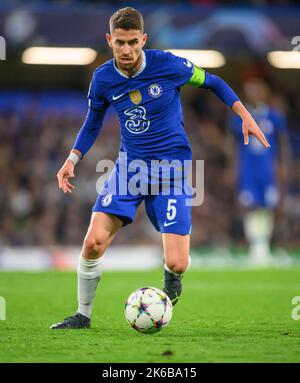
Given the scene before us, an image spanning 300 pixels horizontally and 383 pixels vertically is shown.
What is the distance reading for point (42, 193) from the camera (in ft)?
51.5

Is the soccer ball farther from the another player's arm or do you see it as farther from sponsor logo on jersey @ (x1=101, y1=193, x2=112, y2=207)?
the another player's arm

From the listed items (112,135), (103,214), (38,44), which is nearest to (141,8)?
(38,44)

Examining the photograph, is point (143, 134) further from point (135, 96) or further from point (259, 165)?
point (259, 165)

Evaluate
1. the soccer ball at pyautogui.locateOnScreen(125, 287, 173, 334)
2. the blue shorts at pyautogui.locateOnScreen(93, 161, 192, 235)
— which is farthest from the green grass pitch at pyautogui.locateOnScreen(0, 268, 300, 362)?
the blue shorts at pyautogui.locateOnScreen(93, 161, 192, 235)

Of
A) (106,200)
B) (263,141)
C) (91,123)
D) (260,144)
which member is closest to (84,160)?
(260,144)

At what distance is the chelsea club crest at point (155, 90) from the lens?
6559mm

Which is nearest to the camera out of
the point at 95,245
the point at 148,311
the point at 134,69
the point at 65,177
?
the point at 148,311

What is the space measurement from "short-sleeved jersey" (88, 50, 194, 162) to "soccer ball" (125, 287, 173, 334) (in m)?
1.10

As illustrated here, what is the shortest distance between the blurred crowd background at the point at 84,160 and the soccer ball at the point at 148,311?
8.13m

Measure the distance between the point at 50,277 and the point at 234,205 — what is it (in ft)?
19.2

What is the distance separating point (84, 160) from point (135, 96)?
392 inches

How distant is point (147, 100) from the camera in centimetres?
655
